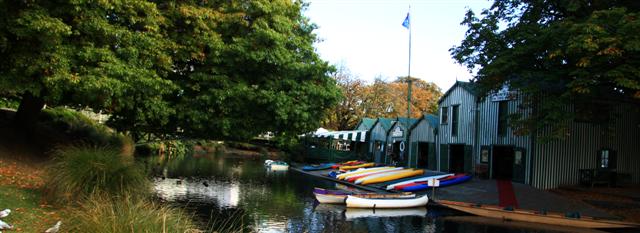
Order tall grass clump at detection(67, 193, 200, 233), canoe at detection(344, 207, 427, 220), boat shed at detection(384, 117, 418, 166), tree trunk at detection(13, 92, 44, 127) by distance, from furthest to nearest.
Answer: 1. boat shed at detection(384, 117, 418, 166)
2. tree trunk at detection(13, 92, 44, 127)
3. canoe at detection(344, 207, 427, 220)
4. tall grass clump at detection(67, 193, 200, 233)

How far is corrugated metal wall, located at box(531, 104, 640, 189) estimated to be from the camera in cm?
2319

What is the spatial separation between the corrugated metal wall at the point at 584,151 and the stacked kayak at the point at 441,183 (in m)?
3.35

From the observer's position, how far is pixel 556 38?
1711cm

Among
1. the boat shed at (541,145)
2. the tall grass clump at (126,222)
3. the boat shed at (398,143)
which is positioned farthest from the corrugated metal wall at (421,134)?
the tall grass clump at (126,222)

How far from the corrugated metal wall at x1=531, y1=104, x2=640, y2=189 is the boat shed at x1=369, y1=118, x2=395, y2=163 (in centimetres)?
1754

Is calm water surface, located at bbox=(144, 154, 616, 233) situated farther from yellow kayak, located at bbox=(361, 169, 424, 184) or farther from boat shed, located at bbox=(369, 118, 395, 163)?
boat shed, located at bbox=(369, 118, 395, 163)

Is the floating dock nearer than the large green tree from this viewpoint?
No

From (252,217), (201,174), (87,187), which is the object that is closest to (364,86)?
(201,174)

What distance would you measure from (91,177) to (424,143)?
25046mm

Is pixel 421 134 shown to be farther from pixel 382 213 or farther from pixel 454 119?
pixel 382 213

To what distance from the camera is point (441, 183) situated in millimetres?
24344

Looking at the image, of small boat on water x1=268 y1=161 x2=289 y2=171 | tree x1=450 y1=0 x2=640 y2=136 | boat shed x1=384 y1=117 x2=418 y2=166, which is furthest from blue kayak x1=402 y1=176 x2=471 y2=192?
small boat on water x1=268 y1=161 x2=289 y2=171

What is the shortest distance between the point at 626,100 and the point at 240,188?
1821 centimetres

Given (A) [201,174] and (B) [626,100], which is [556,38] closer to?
(B) [626,100]
